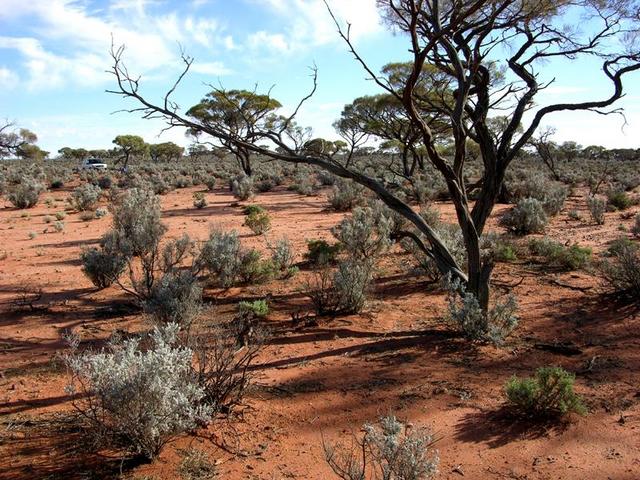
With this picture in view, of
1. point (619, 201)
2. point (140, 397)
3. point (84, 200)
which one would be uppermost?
point (84, 200)

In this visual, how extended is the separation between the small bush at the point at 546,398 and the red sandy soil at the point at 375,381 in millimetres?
125

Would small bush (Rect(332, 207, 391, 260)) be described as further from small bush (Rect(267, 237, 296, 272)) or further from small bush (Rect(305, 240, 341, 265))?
small bush (Rect(267, 237, 296, 272))

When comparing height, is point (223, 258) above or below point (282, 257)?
above

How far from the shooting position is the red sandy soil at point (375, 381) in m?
3.38

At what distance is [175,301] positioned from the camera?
598 cm

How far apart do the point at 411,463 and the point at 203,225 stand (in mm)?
13296

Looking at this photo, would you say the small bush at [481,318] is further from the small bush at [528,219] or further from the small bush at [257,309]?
the small bush at [528,219]

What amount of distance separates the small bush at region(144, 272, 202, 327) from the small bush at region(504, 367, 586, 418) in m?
3.75

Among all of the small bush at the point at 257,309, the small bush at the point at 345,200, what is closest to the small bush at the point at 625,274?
the small bush at the point at 257,309

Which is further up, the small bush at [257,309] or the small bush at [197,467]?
the small bush at [257,309]

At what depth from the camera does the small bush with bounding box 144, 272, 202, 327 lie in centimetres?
595

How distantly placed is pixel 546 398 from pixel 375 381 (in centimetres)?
150

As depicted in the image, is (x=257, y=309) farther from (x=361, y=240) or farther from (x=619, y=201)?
(x=619, y=201)

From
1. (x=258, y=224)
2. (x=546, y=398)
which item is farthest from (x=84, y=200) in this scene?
(x=546, y=398)
